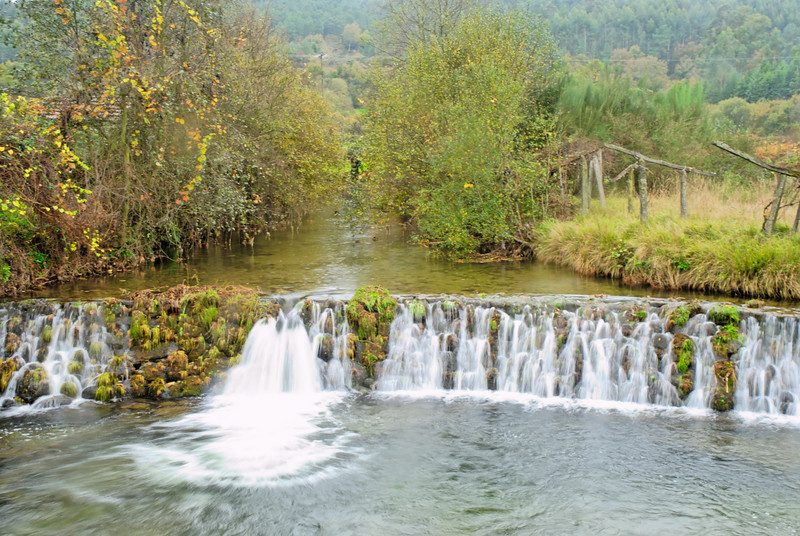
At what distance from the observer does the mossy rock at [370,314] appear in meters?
9.42

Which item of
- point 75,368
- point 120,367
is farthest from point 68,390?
point 120,367

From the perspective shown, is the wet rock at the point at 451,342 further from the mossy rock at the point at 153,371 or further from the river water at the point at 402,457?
the mossy rock at the point at 153,371

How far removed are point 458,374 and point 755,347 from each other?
3.97 meters

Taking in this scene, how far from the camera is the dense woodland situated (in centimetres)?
1139

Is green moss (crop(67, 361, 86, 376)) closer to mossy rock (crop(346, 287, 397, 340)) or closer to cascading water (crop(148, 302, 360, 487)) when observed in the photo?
cascading water (crop(148, 302, 360, 487))

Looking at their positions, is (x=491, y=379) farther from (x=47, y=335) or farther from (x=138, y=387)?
(x=47, y=335)

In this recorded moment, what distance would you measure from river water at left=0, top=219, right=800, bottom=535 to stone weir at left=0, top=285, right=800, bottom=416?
2.5 inches

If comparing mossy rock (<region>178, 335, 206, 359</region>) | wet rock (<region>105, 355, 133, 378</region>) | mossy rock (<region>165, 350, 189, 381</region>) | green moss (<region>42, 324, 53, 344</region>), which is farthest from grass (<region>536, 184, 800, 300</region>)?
green moss (<region>42, 324, 53, 344</region>)

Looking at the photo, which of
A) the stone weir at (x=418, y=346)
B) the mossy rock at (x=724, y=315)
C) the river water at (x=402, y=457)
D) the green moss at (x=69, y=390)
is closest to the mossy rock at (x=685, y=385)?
the stone weir at (x=418, y=346)

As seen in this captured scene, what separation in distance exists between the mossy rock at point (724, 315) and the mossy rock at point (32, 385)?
9.17 meters

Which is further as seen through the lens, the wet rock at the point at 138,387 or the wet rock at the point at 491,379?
the wet rock at the point at 491,379

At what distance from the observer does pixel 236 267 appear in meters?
13.8

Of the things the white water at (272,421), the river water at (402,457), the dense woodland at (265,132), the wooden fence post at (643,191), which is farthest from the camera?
the wooden fence post at (643,191)

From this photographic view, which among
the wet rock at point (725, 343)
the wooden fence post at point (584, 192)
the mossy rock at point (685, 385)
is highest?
the wooden fence post at point (584, 192)
